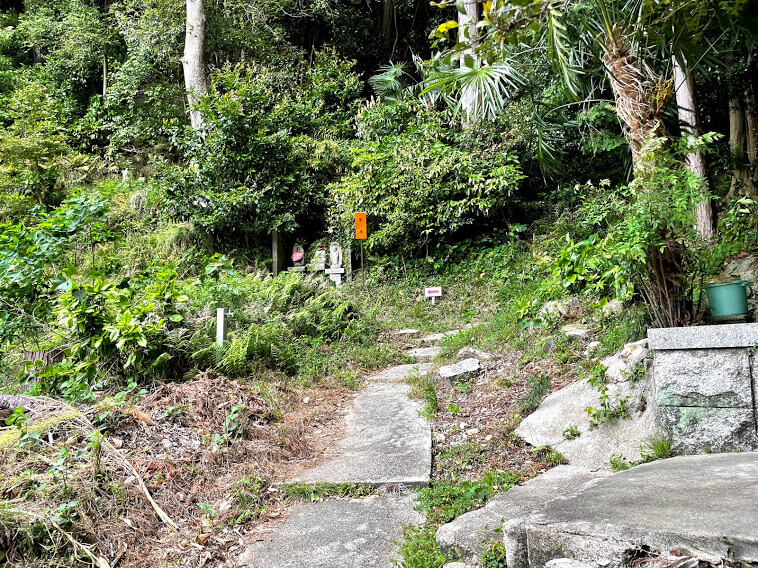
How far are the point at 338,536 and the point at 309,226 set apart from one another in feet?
29.5

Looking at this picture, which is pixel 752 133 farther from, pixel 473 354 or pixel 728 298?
pixel 728 298

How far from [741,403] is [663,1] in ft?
7.71

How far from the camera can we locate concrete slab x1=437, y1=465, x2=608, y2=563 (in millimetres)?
2293

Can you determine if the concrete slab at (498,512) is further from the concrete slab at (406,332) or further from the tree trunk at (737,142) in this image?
the tree trunk at (737,142)

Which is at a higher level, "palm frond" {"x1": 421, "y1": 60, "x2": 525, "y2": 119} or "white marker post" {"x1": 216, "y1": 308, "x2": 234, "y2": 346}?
"palm frond" {"x1": 421, "y1": 60, "x2": 525, "y2": 119}

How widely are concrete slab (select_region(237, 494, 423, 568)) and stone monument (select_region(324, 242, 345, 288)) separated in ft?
23.8

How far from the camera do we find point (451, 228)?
378 inches

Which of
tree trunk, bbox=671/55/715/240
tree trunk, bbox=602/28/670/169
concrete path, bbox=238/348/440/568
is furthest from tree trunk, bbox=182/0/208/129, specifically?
tree trunk, bbox=602/28/670/169

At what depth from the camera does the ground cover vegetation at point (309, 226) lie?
3006 mm

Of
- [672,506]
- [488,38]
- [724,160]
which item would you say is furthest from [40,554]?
[724,160]

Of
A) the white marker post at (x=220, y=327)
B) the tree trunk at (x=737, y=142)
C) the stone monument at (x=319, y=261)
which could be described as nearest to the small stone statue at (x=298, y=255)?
the stone monument at (x=319, y=261)

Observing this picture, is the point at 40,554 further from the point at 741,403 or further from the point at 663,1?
the point at 663,1

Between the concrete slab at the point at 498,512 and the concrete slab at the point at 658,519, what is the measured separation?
342 mm

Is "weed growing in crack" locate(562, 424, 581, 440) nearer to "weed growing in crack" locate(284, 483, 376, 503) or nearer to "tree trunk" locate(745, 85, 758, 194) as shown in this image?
"weed growing in crack" locate(284, 483, 376, 503)
